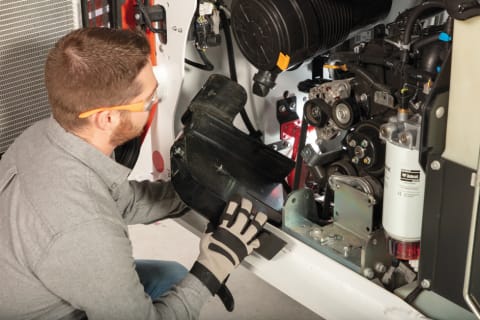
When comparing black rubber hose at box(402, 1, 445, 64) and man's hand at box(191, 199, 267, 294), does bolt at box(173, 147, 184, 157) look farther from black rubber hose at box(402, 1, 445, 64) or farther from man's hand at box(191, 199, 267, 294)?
black rubber hose at box(402, 1, 445, 64)

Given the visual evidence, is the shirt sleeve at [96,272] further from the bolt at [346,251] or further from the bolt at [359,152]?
the bolt at [359,152]

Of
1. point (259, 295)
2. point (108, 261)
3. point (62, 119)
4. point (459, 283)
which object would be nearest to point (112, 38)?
point (62, 119)

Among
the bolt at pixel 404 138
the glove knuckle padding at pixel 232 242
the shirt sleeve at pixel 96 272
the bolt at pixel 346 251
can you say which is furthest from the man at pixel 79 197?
the bolt at pixel 404 138

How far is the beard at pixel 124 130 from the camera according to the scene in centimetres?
200

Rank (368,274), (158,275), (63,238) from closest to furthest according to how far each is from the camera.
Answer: (63,238)
(368,274)
(158,275)

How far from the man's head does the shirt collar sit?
4 cm

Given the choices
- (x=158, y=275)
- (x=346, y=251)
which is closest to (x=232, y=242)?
(x=346, y=251)

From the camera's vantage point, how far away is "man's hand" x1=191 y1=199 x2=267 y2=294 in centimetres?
215

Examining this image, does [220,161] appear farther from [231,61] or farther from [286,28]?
[286,28]

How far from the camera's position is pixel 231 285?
3.02m

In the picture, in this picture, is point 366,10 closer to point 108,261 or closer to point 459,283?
point 459,283

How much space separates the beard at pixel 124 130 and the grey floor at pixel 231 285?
109cm

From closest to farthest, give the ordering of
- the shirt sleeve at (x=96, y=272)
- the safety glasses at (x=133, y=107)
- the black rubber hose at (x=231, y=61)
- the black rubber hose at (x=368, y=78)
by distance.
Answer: the shirt sleeve at (x=96, y=272) → the safety glasses at (x=133, y=107) → the black rubber hose at (x=368, y=78) → the black rubber hose at (x=231, y=61)

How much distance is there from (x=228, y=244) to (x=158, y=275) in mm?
488
